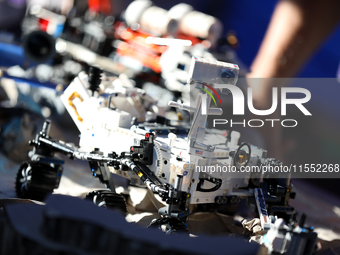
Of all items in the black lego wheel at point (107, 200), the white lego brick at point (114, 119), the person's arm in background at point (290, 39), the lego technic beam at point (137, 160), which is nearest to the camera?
the lego technic beam at point (137, 160)

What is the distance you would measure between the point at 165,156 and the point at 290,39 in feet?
10.8

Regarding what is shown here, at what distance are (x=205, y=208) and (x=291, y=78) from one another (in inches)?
110

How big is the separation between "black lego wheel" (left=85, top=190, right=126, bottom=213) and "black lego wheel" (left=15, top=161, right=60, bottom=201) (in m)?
0.64

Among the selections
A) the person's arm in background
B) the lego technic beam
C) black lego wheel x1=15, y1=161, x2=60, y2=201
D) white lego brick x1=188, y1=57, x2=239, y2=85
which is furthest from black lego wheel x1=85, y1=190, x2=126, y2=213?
the person's arm in background

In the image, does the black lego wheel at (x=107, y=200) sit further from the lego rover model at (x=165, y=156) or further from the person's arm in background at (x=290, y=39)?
the person's arm in background at (x=290, y=39)

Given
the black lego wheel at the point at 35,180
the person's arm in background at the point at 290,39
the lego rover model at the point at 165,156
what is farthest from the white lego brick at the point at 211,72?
the person's arm in background at the point at 290,39

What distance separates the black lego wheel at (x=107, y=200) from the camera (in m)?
3.67

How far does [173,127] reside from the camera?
438cm

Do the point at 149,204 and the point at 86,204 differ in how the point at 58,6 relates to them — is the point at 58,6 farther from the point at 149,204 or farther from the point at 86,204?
the point at 86,204

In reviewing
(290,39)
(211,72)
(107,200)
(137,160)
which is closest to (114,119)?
(137,160)

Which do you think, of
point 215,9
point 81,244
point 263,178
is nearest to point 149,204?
point 263,178

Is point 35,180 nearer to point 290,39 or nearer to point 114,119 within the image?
point 114,119

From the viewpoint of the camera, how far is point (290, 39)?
609cm

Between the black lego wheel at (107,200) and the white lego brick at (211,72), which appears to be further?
the black lego wheel at (107,200)
